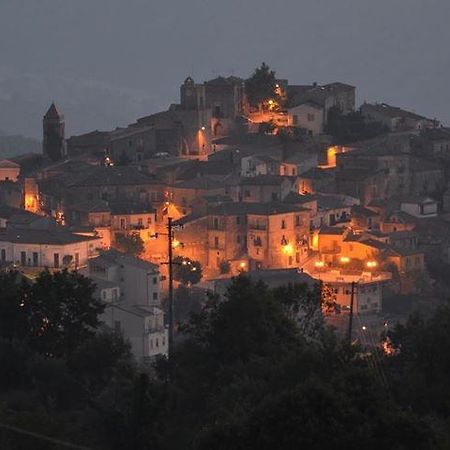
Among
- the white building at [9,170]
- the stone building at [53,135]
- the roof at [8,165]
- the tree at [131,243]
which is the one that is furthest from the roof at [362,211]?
the roof at [8,165]

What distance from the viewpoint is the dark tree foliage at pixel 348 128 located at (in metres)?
40.4

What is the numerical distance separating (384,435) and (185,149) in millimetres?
28971

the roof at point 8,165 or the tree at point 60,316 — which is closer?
the tree at point 60,316

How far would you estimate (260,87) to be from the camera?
134 ft

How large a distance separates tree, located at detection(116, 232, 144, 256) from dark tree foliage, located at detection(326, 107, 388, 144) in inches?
328

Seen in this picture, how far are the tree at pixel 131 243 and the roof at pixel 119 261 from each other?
3.45 ft

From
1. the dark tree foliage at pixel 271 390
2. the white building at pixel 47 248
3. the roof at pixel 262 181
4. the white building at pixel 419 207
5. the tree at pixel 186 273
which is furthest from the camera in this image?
the white building at pixel 419 207

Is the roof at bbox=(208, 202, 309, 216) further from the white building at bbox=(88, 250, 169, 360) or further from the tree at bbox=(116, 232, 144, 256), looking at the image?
the white building at bbox=(88, 250, 169, 360)

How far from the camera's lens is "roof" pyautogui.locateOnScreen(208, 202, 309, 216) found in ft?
109

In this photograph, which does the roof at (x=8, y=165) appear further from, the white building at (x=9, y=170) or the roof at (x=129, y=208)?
the roof at (x=129, y=208)

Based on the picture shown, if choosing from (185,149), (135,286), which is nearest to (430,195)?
(185,149)

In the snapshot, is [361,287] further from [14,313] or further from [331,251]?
[14,313]

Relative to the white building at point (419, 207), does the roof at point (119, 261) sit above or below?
below

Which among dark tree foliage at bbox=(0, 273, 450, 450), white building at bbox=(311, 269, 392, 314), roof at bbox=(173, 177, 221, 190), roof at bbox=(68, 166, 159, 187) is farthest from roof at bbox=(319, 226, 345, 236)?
dark tree foliage at bbox=(0, 273, 450, 450)
